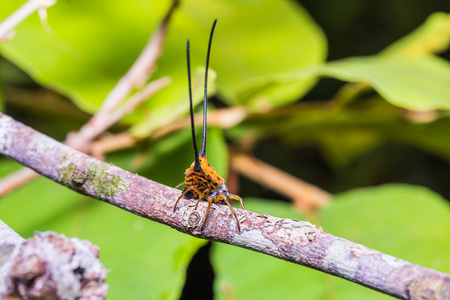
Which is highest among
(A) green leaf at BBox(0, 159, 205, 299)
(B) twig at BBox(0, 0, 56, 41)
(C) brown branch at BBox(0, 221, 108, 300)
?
(B) twig at BBox(0, 0, 56, 41)

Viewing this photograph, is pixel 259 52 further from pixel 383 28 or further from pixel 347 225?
pixel 383 28

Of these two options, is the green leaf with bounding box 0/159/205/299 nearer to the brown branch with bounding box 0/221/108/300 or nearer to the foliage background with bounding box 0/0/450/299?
the foliage background with bounding box 0/0/450/299

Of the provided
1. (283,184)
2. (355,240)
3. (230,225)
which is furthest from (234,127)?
(230,225)

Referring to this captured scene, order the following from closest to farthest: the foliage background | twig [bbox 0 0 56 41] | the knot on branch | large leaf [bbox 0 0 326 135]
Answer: the knot on branch < twig [bbox 0 0 56 41] < the foliage background < large leaf [bbox 0 0 326 135]

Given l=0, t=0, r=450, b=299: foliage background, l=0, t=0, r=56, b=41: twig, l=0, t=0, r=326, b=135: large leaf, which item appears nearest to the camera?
l=0, t=0, r=56, b=41: twig

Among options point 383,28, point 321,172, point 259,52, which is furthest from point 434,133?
point 383,28

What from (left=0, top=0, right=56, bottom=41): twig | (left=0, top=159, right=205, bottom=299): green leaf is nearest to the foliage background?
(left=0, top=159, right=205, bottom=299): green leaf
